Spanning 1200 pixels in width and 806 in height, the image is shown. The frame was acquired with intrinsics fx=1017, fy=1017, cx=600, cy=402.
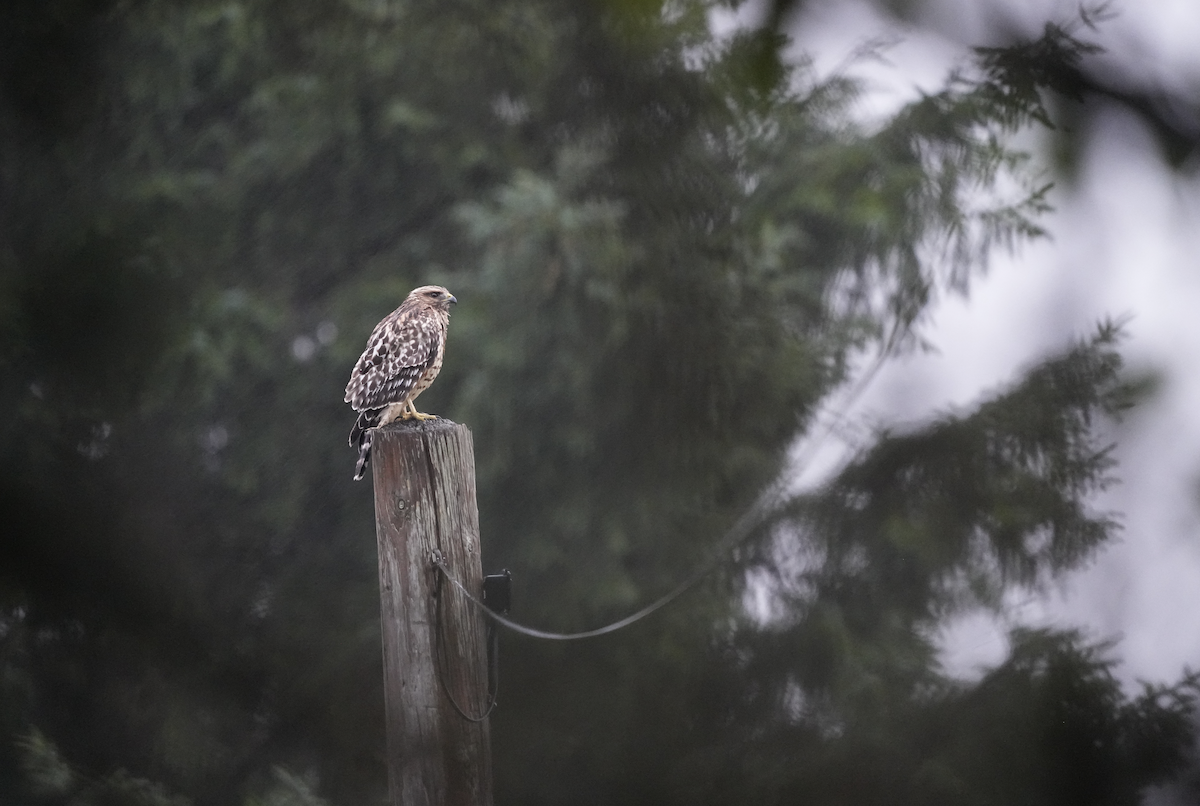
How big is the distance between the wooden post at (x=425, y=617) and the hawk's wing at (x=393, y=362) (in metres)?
0.57

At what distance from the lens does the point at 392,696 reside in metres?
2.00

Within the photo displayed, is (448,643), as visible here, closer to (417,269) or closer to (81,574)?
(81,574)

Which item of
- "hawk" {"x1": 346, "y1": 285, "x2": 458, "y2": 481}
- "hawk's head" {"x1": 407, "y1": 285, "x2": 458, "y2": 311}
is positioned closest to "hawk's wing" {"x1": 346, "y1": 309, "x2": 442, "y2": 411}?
"hawk" {"x1": 346, "y1": 285, "x2": 458, "y2": 481}

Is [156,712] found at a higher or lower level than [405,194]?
lower

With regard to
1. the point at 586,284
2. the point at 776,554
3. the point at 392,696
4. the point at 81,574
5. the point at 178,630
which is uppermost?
the point at 586,284

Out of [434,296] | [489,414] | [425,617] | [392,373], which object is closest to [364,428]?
[392,373]

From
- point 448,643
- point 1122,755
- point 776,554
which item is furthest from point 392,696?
point 1122,755

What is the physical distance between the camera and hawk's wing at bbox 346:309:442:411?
2572 mm

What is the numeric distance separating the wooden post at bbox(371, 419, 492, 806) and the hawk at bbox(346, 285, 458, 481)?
53 centimetres

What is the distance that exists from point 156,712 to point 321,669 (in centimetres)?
66

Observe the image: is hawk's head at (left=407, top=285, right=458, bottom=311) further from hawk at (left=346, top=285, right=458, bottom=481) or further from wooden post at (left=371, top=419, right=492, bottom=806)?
wooden post at (left=371, top=419, right=492, bottom=806)

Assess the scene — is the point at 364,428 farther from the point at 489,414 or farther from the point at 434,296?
the point at 489,414

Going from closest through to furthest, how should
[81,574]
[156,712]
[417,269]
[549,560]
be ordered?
[81,574]
[156,712]
[549,560]
[417,269]

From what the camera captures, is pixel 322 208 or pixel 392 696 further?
pixel 322 208
